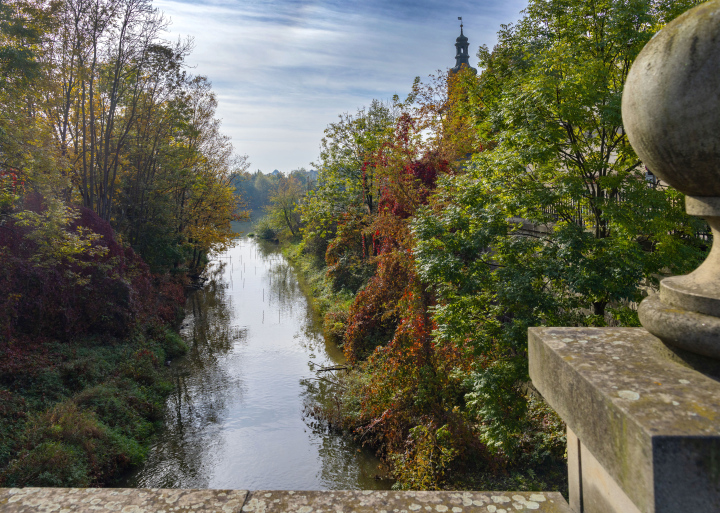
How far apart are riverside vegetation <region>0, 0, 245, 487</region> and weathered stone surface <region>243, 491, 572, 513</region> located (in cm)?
803

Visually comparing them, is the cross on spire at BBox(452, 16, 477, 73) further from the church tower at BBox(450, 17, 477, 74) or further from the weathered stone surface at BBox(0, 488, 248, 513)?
the weathered stone surface at BBox(0, 488, 248, 513)

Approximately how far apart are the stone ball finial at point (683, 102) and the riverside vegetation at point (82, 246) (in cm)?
993

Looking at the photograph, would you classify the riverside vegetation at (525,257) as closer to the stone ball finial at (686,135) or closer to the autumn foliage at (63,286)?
the stone ball finial at (686,135)

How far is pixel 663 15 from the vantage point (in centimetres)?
841

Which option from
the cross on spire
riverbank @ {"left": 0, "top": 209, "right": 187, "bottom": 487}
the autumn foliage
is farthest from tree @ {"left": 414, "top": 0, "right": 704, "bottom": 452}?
the cross on spire

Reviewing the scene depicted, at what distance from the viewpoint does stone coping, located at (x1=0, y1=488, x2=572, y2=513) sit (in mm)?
2174

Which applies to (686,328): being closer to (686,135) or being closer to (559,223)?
(686,135)

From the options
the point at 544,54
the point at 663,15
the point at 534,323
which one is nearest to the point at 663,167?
the point at 534,323

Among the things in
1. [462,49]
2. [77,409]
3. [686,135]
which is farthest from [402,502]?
[462,49]

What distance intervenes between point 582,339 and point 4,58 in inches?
552

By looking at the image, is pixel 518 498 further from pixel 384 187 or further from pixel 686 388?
pixel 384 187

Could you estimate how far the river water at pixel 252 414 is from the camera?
9.84m

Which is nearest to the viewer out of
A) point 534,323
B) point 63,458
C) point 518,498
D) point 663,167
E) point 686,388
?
point 686,388

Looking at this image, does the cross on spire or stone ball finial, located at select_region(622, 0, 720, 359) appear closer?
stone ball finial, located at select_region(622, 0, 720, 359)
